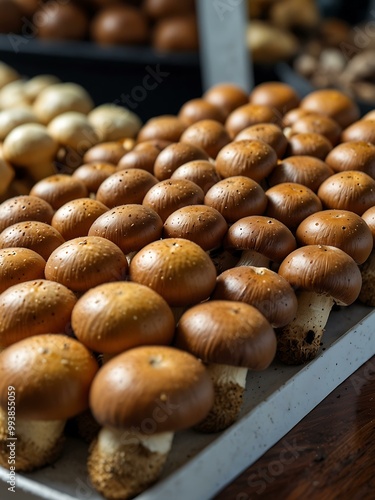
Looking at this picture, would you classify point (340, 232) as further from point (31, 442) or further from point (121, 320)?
point (31, 442)

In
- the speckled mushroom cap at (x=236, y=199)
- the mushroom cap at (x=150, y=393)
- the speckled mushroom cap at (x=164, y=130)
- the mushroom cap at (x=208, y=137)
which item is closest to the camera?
the mushroom cap at (x=150, y=393)

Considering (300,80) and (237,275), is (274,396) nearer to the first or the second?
(237,275)

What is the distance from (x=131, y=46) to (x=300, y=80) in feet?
3.14

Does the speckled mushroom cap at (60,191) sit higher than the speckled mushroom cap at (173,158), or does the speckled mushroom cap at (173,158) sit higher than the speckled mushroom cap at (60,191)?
the speckled mushroom cap at (173,158)

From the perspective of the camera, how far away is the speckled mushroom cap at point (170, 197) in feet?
4.65

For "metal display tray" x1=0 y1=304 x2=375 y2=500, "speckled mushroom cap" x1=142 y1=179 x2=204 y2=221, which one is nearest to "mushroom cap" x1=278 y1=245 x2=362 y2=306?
"metal display tray" x1=0 y1=304 x2=375 y2=500

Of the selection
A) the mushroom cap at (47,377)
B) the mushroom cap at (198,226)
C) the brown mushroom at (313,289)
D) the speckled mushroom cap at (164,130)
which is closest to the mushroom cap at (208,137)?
the speckled mushroom cap at (164,130)

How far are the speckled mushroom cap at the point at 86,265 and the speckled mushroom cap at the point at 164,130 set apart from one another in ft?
2.43

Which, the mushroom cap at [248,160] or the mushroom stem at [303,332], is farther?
the mushroom cap at [248,160]

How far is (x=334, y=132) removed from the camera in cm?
183

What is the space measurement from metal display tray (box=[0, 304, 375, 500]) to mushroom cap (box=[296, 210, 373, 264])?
17cm

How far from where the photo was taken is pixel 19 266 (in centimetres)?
127

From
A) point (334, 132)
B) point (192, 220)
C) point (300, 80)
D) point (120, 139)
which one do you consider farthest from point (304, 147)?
point (300, 80)

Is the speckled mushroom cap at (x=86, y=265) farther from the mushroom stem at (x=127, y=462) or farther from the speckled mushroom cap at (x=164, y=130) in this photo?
the speckled mushroom cap at (x=164, y=130)
